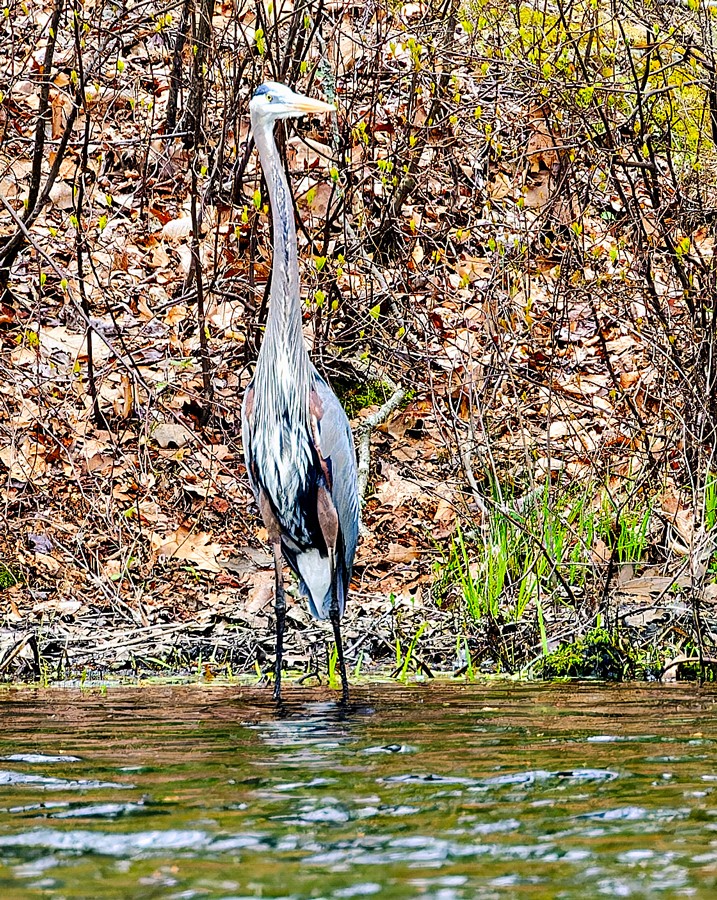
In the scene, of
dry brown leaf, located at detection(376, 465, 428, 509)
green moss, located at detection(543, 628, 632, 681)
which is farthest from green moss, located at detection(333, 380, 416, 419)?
green moss, located at detection(543, 628, 632, 681)

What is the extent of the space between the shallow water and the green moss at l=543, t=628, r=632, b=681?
0.68m

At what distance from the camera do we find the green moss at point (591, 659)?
5918mm

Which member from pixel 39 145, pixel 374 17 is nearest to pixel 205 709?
pixel 39 145

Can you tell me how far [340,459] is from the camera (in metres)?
5.85

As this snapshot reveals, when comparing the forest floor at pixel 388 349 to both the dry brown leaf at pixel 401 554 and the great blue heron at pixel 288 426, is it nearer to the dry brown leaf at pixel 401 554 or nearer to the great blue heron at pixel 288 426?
the dry brown leaf at pixel 401 554

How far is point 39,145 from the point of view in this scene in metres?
7.44

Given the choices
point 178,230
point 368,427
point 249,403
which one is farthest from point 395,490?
point 178,230

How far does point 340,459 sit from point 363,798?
2.67 m

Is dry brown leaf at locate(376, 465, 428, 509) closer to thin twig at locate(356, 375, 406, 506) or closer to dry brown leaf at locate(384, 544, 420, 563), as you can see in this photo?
thin twig at locate(356, 375, 406, 506)

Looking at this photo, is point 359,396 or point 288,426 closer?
point 288,426

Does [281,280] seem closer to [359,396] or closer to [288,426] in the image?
[288,426]

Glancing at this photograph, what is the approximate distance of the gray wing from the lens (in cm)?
582

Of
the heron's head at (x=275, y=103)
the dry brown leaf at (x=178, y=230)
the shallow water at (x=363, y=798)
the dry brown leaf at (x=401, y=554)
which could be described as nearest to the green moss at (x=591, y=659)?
the shallow water at (x=363, y=798)

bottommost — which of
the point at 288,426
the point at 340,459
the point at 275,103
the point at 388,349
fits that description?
the point at 340,459
